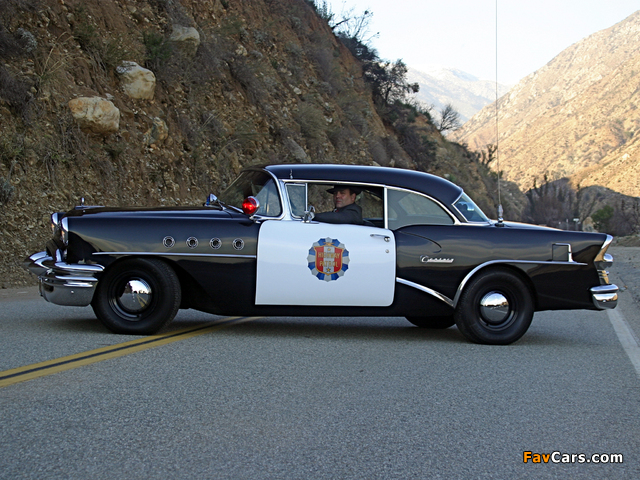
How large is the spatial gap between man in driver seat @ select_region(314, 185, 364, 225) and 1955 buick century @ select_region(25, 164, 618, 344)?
0.16 feet

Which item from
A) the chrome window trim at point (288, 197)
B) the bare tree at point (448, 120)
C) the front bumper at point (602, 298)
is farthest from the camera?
Answer: the bare tree at point (448, 120)

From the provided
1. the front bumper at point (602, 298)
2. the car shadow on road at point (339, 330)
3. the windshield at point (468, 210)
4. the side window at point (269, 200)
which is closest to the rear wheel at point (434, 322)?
the car shadow on road at point (339, 330)

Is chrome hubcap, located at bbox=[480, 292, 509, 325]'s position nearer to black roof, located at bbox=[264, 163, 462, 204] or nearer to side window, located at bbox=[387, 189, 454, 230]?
side window, located at bbox=[387, 189, 454, 230]

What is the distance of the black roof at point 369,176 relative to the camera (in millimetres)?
6680

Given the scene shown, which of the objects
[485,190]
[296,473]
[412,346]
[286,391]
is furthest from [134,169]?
[485,190]

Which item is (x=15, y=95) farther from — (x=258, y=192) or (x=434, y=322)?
(x=434, y=322)

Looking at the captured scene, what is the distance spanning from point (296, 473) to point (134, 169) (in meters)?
13.5

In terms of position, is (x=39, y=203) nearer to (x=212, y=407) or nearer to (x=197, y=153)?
(x=197, y=153)

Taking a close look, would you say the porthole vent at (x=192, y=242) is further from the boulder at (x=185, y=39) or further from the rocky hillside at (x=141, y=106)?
the boulder at (x=185, y=39)

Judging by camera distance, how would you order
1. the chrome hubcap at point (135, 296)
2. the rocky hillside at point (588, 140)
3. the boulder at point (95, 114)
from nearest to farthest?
the chrome hubcap at point (135, 296), the boulder at point (95, 114), the rocky hillside at point (588, 140)

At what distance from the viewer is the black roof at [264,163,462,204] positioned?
6680 millimetres

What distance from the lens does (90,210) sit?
6547 mm

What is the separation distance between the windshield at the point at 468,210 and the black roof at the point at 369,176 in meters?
0.06

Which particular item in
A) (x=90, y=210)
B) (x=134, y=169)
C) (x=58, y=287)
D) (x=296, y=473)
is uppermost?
(x=134, y=169)
